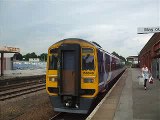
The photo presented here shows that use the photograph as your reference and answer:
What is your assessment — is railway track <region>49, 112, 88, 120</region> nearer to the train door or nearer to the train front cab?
the train front cab

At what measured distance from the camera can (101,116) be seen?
1044cm

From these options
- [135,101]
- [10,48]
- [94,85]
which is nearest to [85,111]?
[94,85]

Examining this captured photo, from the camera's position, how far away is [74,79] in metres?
11.9

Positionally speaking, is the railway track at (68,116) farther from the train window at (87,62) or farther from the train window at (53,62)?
the train window at (87,62)

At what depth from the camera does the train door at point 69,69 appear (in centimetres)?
1189

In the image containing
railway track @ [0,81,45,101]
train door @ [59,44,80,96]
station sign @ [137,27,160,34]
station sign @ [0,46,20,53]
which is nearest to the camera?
station sign @ [137,27,160,34]

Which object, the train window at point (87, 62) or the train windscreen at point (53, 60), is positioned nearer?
the train window at point (87, 62)

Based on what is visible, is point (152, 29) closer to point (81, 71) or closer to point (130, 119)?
point (130, 119)

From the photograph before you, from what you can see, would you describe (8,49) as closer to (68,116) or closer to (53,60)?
(53,60)

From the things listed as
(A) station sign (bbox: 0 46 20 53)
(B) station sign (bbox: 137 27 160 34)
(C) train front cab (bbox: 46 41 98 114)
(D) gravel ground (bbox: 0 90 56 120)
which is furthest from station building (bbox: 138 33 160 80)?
(B) station sign (bbox: 137 27 160 34)

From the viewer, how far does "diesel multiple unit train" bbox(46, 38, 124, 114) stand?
11914 millimetres

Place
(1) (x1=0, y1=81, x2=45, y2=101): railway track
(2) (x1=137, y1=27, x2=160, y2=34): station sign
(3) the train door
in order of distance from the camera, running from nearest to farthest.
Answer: (2) (x1=137, y1=27, x2=160, y2=34): station sign
(3) the train door
(1) (x1=0, y1=81, x2=45, y2=101): railway track

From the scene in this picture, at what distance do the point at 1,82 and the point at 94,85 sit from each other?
18.0m

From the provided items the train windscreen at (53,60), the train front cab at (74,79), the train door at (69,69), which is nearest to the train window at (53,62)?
the train windscreen at (53,60)
